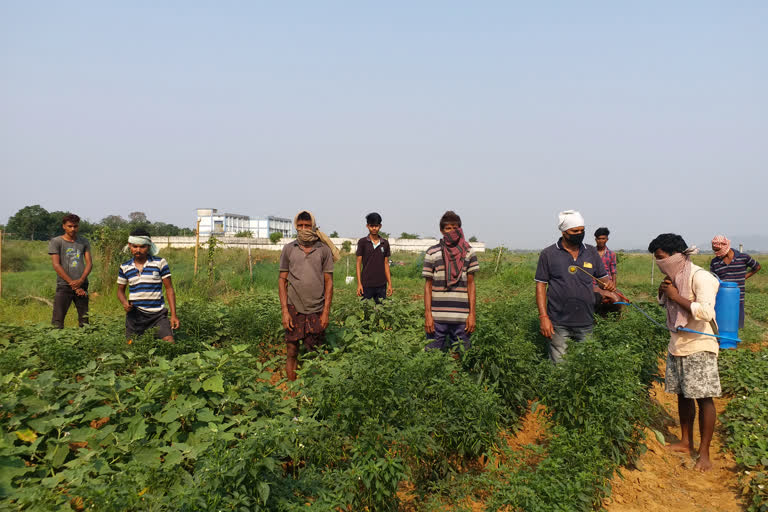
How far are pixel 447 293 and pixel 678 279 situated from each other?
1.89 metres

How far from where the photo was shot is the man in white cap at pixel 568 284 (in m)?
4.22

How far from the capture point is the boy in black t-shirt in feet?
19.6

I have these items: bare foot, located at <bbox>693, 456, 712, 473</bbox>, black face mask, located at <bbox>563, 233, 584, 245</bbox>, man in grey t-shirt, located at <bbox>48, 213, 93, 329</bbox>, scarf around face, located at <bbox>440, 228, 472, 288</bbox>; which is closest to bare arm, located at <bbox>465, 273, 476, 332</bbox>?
scarf around face, located at <bbox>440, 228, 472, 288</bbox>

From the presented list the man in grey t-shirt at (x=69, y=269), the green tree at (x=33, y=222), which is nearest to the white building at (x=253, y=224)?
the green tree at (x=33, y=222)

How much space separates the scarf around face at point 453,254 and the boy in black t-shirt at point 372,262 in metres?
1.63

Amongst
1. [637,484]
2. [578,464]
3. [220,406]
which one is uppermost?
[220,406]

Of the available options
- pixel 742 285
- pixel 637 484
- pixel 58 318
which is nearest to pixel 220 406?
pixel 637 484

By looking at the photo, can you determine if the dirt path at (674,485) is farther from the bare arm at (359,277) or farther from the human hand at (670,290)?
the bare arm at (359,277)

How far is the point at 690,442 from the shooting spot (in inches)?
157

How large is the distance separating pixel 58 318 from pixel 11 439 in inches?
137

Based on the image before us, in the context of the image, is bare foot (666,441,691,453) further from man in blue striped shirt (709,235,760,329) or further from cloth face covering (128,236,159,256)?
cloth face covering (128,236,159,256)

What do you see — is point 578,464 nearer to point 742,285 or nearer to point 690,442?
point 690,442

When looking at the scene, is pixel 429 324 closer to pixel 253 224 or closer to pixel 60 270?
pixel 60 270

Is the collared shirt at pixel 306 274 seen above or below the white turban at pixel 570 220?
below
